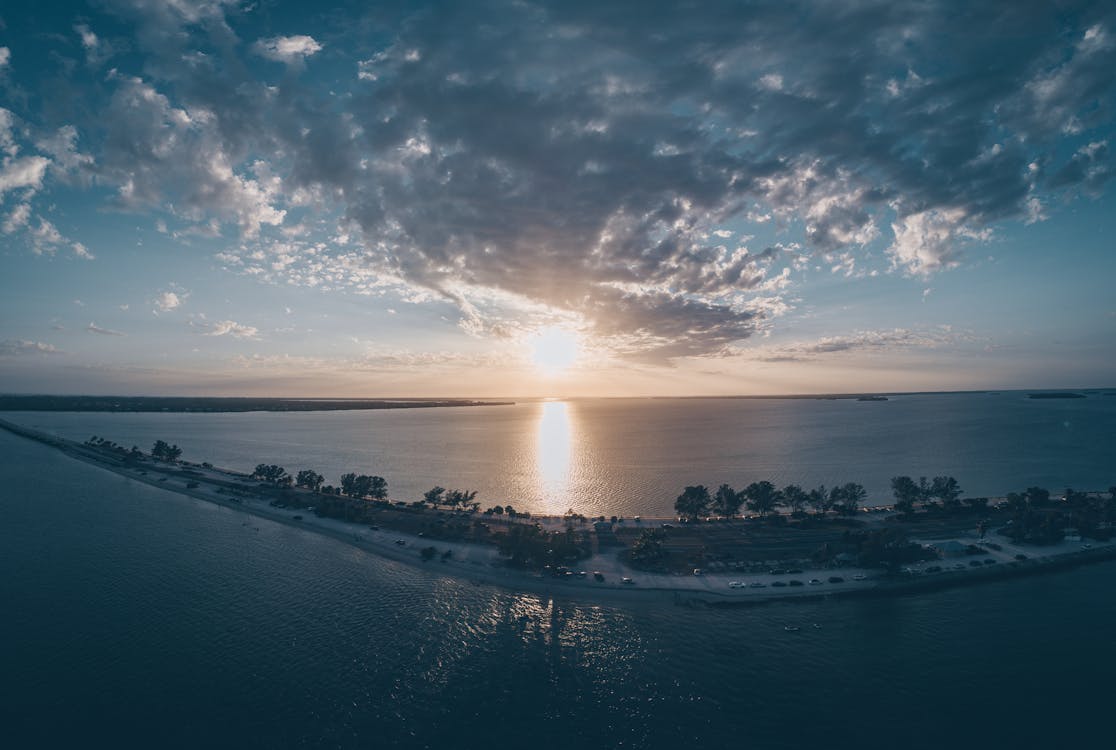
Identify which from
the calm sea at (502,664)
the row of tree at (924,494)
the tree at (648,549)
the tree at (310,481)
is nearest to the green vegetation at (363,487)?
the tree at (310,481)

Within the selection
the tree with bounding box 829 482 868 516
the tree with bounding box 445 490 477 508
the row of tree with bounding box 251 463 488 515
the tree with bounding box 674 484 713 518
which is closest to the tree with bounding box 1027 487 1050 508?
the tree with bounding box 829 482 868 516

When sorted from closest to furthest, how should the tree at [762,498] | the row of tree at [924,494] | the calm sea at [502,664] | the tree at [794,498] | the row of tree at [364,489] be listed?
the calm sea at [502,664] < the tree at [762,498] < the tree at [794,498] < the row of tree at [924,494] < the row of tree at [364,489]

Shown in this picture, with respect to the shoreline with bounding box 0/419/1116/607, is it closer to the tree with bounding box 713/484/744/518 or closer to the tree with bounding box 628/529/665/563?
the tree with bounding box 628/529/665/563

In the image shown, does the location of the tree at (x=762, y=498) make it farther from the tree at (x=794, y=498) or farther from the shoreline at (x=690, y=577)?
the shoreline at (x=690, y=577)

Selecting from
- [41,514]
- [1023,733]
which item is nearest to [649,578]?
[1023,733]

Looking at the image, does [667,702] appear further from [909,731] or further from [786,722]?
[909,731]

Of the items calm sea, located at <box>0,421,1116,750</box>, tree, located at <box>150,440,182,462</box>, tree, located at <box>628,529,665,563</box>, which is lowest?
calm sea, located at <box>0,421,1116,750</box>
